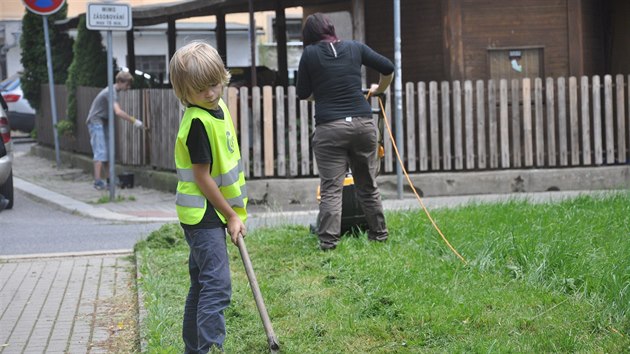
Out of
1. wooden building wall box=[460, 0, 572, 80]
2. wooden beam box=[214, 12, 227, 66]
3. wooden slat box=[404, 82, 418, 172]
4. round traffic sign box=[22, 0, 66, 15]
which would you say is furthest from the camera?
wooden beam box=[214, 12, 227, 66]

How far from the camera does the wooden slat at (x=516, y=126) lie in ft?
45.6

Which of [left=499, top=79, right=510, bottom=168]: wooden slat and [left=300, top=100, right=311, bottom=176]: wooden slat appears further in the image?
[left=499, top=79, right=510, bottom=168]: wooden slat

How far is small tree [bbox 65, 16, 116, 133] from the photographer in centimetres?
1956

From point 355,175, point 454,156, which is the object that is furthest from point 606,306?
point 454,156

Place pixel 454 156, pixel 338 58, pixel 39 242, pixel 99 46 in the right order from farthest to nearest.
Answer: pixel 99 46, pixel 454 156, pixel 39 242, pixel 338 58

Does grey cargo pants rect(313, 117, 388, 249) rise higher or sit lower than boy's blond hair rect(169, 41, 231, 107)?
lower

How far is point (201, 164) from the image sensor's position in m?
5.07

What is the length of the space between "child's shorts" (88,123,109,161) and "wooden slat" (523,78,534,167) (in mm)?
6127

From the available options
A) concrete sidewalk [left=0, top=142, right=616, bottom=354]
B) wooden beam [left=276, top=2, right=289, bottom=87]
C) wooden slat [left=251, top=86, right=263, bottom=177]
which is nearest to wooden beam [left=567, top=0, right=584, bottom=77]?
concrete sidewalk [left=0, top=142, right=616, bottom=354]

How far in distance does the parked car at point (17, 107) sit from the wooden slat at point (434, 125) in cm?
1673

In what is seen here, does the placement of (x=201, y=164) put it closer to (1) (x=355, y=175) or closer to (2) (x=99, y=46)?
(1) (x=355, y=175)

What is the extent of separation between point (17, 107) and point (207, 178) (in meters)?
24.4

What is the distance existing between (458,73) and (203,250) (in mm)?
9412

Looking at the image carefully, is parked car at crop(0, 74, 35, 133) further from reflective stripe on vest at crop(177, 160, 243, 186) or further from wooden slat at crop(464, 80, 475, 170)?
reflective stripe on vest at crop(177, 160, 243, 186)
